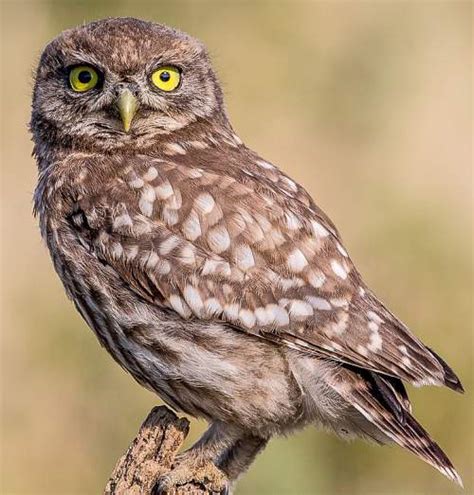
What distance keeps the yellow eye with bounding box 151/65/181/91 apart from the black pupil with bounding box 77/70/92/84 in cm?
25

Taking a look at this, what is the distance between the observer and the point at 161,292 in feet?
15.8

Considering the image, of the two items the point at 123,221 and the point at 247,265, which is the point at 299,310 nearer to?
the point at 247,265

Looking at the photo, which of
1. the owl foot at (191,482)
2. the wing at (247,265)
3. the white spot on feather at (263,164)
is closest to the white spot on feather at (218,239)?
the wing at (247,265)

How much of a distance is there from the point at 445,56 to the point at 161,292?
17.5ft

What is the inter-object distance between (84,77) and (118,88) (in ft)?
0.68

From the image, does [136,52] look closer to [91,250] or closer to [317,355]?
[91,250]

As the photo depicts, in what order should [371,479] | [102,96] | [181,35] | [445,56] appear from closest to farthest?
1. [102,96]
2. [181,35]
3. [371,479]
4. [445,56]

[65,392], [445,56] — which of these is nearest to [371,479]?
[65,392]

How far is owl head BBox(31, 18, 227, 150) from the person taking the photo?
529 centimetres

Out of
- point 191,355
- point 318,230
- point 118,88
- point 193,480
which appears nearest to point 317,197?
point 118,88

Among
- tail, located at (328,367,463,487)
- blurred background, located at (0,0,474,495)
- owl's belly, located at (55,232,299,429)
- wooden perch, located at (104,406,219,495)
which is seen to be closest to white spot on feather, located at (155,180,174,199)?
owl's belly, located at (55,232,299,429)

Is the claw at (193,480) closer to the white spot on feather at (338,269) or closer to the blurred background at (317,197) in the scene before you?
the white spot on feather at (338,269)

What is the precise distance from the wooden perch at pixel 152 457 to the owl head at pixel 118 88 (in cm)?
119

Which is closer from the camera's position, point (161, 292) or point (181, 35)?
point (161, 292)
